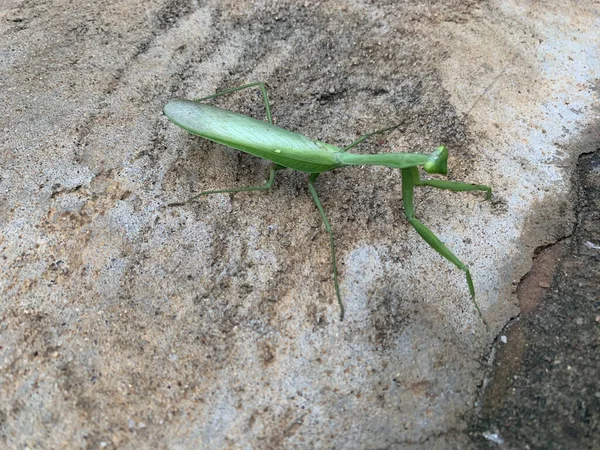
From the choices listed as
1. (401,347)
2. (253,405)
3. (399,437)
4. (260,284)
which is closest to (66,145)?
(260,284)

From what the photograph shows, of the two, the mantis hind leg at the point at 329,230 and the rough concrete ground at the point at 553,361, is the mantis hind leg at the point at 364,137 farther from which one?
the rough concrete ground at the point at 553,361

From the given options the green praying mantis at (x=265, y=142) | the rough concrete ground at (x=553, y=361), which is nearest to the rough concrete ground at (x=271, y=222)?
the rough concrete ground at (x=553, y=361)

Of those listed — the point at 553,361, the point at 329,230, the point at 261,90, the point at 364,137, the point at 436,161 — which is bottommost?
the point at 553,361

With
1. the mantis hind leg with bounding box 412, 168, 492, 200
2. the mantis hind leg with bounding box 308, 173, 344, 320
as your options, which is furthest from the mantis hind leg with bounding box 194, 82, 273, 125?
the mantis hind leg with bounding box 412, 168, 492, 200

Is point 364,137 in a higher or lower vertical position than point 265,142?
lower

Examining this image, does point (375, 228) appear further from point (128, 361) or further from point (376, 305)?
point (128, 361)

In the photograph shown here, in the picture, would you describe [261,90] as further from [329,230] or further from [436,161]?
[436,161]

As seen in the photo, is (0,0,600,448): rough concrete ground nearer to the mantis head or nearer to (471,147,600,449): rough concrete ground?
(471,147,600,449): rough concrete ground

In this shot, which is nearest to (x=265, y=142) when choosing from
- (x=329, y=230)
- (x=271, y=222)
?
(x=271, y=222)
